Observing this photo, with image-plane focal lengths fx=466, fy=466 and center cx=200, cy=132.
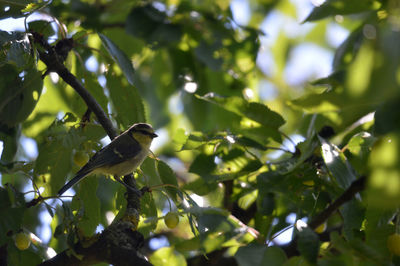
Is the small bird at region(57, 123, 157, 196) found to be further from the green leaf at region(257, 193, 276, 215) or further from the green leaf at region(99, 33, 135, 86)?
the green leaf at region(257, 193, 276, 215)

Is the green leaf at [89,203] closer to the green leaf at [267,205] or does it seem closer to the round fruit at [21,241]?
the round fruit at [21,241]

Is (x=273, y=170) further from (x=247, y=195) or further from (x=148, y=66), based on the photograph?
(x=148, y=66)

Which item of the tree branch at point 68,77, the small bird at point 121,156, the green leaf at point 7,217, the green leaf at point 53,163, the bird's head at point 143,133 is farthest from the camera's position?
the bird's head at point 143,133

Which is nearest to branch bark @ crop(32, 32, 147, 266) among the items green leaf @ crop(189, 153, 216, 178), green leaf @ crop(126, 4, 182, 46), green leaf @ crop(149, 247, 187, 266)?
green leaf @ crop(149, 247, 187, 266)

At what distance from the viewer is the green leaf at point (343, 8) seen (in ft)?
8.17

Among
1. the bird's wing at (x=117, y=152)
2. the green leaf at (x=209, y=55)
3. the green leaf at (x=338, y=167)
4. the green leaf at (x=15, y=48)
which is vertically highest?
the green leaf at (x=15, y=48)

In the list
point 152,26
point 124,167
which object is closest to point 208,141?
point 124,167

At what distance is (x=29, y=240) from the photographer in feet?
7.75

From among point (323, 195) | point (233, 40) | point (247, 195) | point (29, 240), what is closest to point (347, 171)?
point (323, 195)

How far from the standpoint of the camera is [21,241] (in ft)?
7.55

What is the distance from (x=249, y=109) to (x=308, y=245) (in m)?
1.03

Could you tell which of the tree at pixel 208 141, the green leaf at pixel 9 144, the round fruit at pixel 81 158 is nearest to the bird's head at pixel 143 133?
the tree at pixel 208 141

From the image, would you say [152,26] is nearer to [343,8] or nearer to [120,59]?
[120,59]

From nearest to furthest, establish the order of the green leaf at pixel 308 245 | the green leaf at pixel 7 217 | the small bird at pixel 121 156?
the green leaf at pixel 308 245 < the green leaf at pixel 7 217 < the small bird at pixel 121 156
